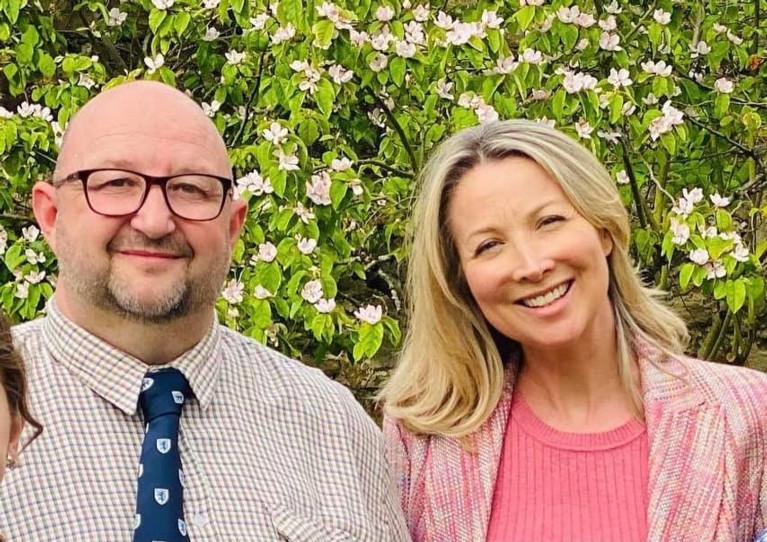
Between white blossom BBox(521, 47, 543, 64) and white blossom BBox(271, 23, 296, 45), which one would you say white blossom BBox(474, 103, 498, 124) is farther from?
white blossom BBox(271, 23, 296, 45)

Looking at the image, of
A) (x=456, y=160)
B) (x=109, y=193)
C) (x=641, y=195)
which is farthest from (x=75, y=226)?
(x=641, y=195)

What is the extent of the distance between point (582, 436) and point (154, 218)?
1142mm

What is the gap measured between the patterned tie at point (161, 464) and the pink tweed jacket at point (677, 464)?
681mm

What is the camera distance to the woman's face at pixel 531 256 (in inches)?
115

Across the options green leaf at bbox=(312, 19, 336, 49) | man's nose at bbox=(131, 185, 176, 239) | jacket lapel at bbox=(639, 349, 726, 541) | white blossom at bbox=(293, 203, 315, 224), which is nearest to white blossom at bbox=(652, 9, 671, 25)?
green leaf at bbox=(312, 19, 336, 49)

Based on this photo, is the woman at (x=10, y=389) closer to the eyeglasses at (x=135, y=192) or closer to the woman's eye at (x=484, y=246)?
the eyeglasses at (x=135, y=192)

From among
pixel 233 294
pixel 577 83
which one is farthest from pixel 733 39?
pixel 233 294

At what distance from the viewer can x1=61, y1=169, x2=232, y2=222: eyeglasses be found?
2.74 m

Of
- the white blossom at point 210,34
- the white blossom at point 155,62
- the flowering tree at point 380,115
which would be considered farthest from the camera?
the white blossom at point 210,34

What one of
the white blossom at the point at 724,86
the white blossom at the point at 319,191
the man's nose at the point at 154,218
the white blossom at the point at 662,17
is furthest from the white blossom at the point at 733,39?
the man's nose at the point at 154,218

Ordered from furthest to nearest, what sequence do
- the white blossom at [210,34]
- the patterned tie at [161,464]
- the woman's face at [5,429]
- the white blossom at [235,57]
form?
the white blossom at [210,34] < the white blossom at [235,57] < the patterned tie at [161,464] < the woman's face at [5,429]

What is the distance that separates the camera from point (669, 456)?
2885 mm

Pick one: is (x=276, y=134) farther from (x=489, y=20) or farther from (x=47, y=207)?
(x=47, y=207)

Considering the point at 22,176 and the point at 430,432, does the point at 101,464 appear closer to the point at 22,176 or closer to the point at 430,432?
the point at 430,432
